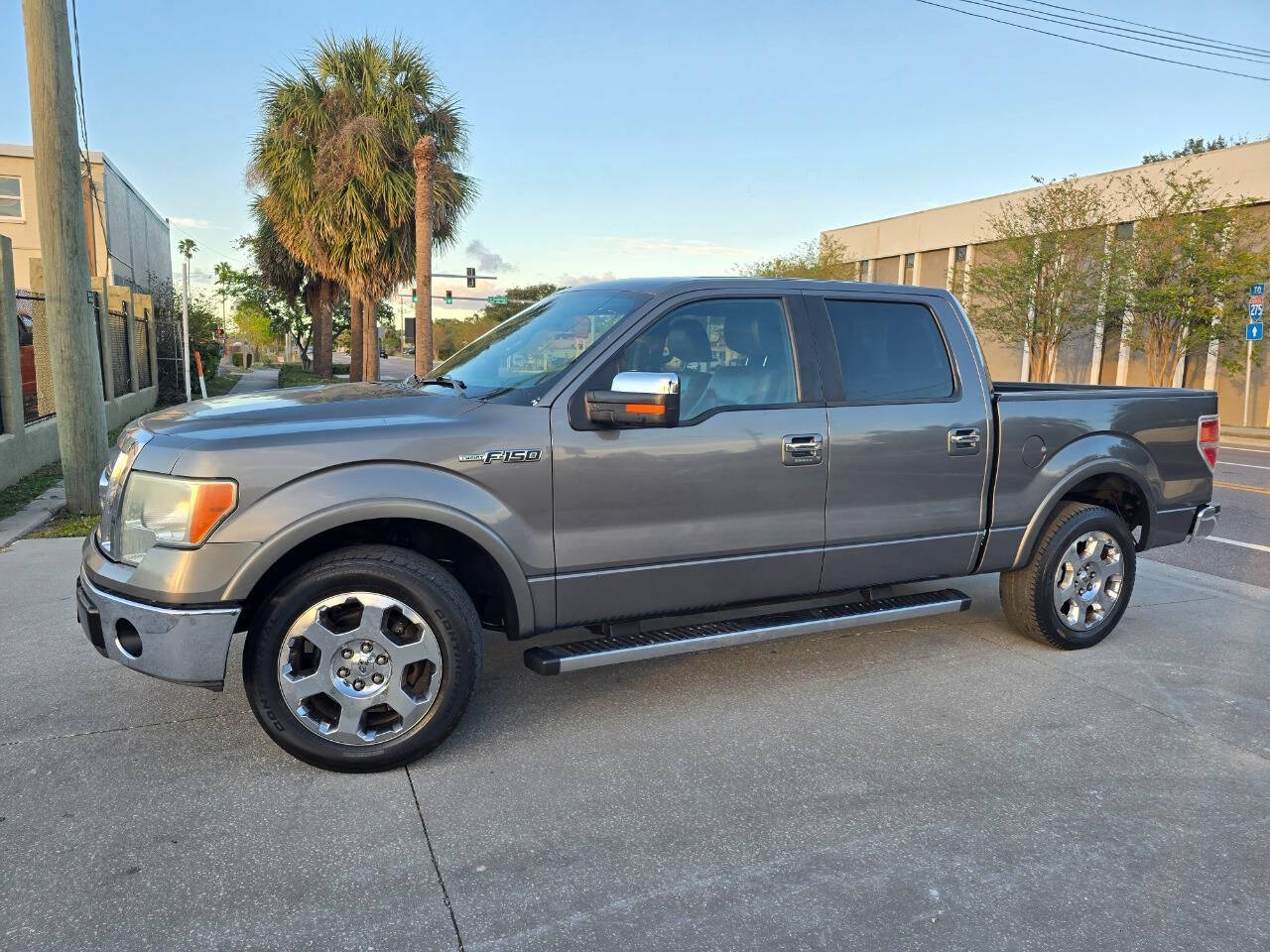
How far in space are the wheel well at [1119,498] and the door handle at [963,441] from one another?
2.65ft

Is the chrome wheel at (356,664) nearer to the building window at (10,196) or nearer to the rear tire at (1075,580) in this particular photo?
the rear tire at (1075,580)

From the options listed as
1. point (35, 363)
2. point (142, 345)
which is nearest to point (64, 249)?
point (35, 363)

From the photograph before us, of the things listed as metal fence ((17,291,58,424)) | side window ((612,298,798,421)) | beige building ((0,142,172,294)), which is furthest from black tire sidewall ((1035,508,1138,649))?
beige building ((0,142,172,294))

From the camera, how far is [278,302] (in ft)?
203

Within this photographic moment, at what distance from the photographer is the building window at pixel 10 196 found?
→ 28.2m

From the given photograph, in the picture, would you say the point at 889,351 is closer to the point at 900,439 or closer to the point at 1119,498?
the point at 900,439

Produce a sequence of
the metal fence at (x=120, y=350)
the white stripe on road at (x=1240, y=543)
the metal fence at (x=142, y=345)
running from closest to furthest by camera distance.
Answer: the white stripe on road at (x=1240, y=543)
the metal fence at (x=120, y=350)
the metal fence at (x=142, y=345)

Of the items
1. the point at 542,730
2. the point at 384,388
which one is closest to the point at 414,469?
the point at 384,388

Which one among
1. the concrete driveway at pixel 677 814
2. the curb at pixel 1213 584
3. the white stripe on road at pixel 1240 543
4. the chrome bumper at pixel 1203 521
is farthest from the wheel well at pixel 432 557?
the white stripe on road at pixel 1240 543

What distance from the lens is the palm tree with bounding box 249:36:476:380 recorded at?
72.9 ft

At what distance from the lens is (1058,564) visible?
4.94m

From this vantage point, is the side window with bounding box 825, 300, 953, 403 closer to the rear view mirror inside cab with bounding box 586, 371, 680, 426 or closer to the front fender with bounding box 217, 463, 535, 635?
the rear view mirror inside cab with bounding box 586, 371, 680, 426

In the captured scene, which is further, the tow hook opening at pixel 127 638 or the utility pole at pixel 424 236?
the utility pole at pixel 424 236

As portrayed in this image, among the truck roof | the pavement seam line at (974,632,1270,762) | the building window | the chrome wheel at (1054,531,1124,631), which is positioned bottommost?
the pavement seam line at (974,632,1270,762)
